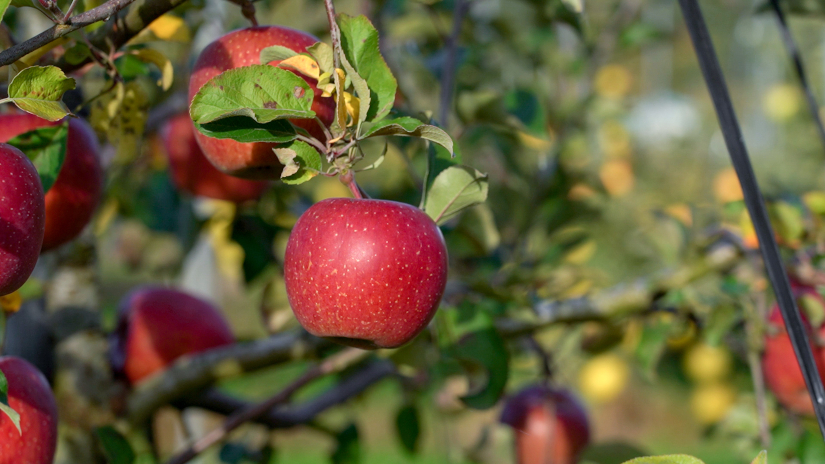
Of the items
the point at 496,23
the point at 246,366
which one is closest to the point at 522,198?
the point at 496,23

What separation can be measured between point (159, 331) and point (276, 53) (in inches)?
20.3

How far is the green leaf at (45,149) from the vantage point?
1.46ft

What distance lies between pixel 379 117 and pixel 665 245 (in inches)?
25.9

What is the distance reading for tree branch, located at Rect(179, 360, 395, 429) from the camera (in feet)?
2.80

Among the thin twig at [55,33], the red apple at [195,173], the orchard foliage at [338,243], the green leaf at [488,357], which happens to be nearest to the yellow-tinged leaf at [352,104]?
the orchard foliage at [338,243]

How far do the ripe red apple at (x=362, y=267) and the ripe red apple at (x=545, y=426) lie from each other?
0.63 metres

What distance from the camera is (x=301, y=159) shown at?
1.28 feet

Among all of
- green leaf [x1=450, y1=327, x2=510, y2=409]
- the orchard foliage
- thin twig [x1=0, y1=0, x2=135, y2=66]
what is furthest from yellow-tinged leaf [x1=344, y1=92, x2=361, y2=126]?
green leaf [x1=450, y1=327, x2=510, y2=409]

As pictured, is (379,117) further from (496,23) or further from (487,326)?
(496,23)

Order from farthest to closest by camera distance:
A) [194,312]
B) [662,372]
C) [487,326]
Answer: [662,372] < [194,312] < [487,326]

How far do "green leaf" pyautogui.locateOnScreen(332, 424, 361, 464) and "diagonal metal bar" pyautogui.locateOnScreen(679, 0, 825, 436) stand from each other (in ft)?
Answer: 2.18

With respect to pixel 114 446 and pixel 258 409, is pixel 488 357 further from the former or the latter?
pixel 114 446

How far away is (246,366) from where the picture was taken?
2.45 ft

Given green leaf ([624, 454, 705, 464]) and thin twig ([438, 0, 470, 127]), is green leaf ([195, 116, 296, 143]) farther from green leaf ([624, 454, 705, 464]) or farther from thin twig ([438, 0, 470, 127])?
thin twig ([438, 0, 470, 127])
